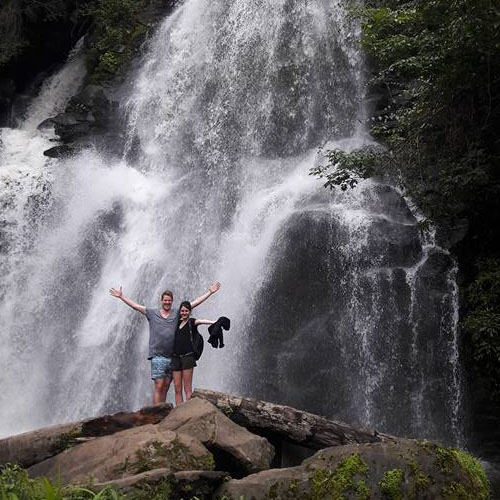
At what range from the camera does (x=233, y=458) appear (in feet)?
17.6

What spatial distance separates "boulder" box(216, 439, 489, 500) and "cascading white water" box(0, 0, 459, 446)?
192 inches

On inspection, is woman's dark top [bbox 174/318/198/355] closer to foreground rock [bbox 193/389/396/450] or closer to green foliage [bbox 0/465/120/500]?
foreground rock [bbox 193/389/396/450]

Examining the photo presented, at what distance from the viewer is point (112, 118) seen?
16672 millimetres

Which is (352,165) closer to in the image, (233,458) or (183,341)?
(183,341)

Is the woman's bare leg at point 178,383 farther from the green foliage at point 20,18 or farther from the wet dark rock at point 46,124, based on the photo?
the green foliage at point 20,18

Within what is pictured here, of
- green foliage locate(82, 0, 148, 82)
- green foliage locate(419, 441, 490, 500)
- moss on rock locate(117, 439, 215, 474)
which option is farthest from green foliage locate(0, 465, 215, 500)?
green foliage locate(82, 0, 148, 82)

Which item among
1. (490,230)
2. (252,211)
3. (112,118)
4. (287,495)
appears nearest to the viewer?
(287,495)

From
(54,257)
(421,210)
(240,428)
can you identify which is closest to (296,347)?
(421,210)

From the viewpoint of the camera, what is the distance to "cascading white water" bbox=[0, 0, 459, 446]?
10.2 meters

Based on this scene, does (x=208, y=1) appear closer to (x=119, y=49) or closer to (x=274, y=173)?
(x=119, y=49)

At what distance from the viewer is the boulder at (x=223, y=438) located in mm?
5345

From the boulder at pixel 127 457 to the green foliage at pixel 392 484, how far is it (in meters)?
1.46

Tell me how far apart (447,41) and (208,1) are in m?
11.9

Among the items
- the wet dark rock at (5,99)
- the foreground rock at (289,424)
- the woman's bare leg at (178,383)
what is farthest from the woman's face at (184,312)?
the wet dark rock at (5,99)
